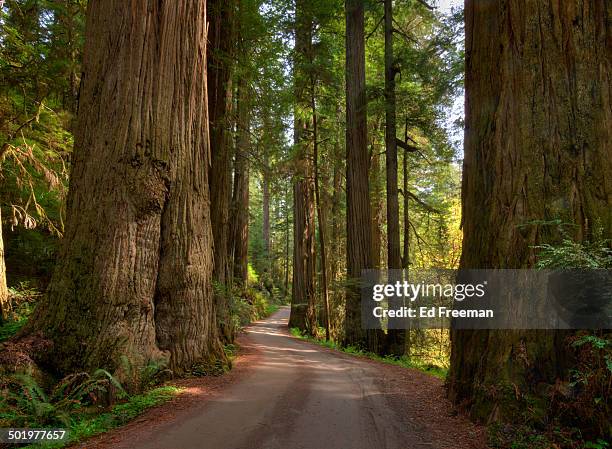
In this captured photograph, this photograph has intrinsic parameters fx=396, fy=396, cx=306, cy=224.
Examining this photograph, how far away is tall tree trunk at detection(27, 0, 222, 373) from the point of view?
5.68 meters

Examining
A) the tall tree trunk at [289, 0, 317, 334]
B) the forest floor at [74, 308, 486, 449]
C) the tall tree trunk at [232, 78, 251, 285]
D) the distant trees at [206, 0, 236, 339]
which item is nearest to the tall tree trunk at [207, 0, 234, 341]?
the distant trees at [206, 0, 236, 339]

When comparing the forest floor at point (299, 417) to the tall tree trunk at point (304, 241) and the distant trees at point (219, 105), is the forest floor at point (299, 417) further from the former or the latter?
the tall tree trunk at point (304, 241)

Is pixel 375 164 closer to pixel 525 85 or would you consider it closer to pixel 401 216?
pixel 401 216

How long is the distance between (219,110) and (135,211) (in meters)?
5.58

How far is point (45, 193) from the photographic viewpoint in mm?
10859

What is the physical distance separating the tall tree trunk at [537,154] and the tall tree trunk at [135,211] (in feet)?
15.3

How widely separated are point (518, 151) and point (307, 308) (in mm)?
15639

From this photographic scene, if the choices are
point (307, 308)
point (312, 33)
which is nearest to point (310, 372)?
point (307, 308)

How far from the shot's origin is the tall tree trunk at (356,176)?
→ 44.5 feet

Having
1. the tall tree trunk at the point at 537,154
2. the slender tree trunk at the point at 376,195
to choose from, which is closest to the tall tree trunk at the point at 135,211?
the tall tree trunk at the point at 537,154

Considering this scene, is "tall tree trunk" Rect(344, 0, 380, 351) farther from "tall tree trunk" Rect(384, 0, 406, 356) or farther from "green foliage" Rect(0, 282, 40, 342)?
"green foliage" Rect(0, 282, 40, 342)

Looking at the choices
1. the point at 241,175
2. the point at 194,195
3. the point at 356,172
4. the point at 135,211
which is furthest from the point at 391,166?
the point at 135,211

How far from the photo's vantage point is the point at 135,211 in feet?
20.3

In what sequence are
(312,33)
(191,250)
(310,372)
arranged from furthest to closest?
(312,33), (310,372), (191,250)
